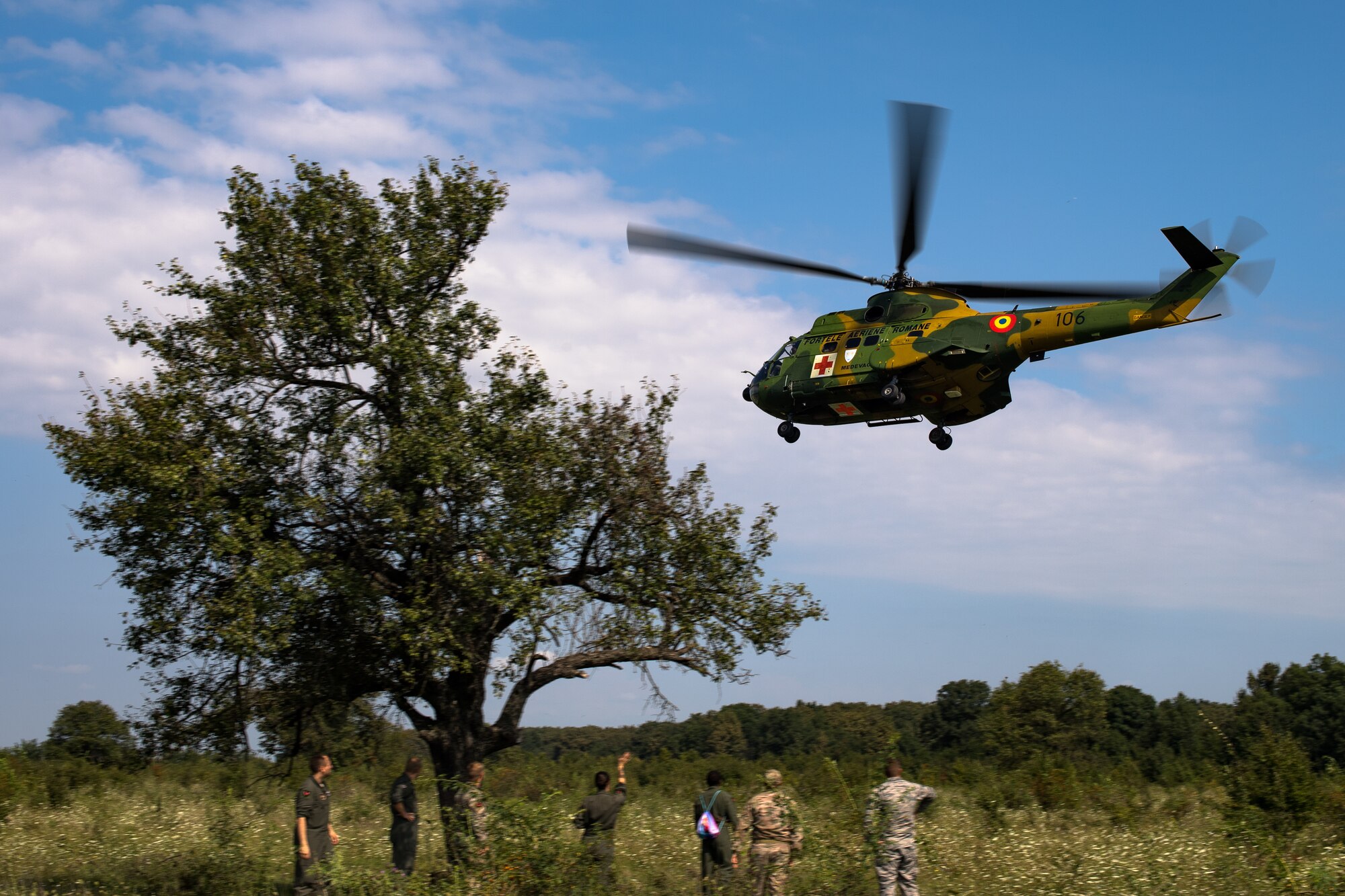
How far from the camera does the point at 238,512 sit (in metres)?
17.1

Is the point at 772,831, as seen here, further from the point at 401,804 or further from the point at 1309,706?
the point at 1309,706

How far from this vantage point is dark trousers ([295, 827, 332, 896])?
11.9 metres

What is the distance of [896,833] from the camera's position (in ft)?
36.7

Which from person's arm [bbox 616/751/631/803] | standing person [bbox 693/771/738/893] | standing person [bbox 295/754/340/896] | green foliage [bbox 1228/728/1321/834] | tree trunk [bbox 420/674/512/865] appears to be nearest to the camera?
standing person [bbox 295/754/340/896]

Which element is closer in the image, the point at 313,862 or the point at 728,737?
the point at 313,862

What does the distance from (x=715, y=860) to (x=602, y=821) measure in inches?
52.0

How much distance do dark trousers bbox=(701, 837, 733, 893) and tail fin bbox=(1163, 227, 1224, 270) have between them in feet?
34.9

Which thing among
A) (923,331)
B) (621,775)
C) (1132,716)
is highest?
(923,331)

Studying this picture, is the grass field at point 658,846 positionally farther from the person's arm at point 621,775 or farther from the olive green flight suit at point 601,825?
the person's arm at point 621,775

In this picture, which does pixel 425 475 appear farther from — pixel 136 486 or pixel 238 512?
pixel 136 486

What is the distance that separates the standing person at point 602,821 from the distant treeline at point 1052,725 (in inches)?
1039

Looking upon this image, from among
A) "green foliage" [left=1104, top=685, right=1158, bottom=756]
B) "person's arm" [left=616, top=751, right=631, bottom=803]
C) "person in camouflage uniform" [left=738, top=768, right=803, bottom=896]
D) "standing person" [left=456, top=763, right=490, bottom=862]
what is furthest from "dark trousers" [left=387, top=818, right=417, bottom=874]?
"green foliage" [left=1104, top=685, right=1158, bottom=756]

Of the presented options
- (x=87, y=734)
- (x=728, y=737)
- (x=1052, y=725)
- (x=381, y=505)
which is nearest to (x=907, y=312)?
(x=381, y=505)

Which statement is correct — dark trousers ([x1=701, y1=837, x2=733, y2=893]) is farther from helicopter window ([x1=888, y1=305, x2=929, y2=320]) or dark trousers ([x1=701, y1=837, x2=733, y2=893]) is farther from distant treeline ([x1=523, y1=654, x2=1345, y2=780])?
distant treeline ([x1=523, y1=654, x2=1345, y2=780])
